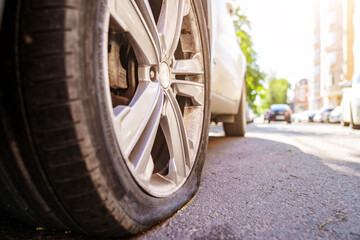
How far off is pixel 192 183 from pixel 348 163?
1.72 meters

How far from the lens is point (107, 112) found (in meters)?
0.79

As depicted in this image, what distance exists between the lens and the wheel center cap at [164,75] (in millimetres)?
1270

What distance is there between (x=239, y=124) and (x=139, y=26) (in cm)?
368

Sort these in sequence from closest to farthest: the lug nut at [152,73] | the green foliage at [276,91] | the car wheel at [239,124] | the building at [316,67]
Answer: the lug nut at [152,73]
the car wheel at [239,124]
the building at [316,67]
the green foliage at [276,91]

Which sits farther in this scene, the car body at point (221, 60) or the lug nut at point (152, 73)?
the car body at point (221, 60)

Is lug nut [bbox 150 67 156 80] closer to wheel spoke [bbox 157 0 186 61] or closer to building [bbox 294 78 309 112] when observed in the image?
wheel spoke [bbox 157 0 186 61]

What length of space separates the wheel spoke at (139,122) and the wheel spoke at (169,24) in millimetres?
235

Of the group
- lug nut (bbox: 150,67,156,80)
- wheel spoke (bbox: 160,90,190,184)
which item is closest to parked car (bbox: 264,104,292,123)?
wheel spoke (bbox: 160,90,190,184)

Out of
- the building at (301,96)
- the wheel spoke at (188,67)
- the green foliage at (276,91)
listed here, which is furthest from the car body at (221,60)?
the building at (301,96)

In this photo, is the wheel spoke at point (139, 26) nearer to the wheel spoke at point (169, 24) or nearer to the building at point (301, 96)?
the wheel spoke at point (169, 24)

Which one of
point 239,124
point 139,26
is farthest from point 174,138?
point 239,124

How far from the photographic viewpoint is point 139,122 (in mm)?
1039

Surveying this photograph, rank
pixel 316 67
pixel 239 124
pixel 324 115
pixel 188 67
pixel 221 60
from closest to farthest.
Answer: pixel 188 67 < pixel 221 60 < pixel 239 124 < pixel 324 115 < pixel 316 67

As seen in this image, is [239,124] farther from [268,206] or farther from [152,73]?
[152,73]
